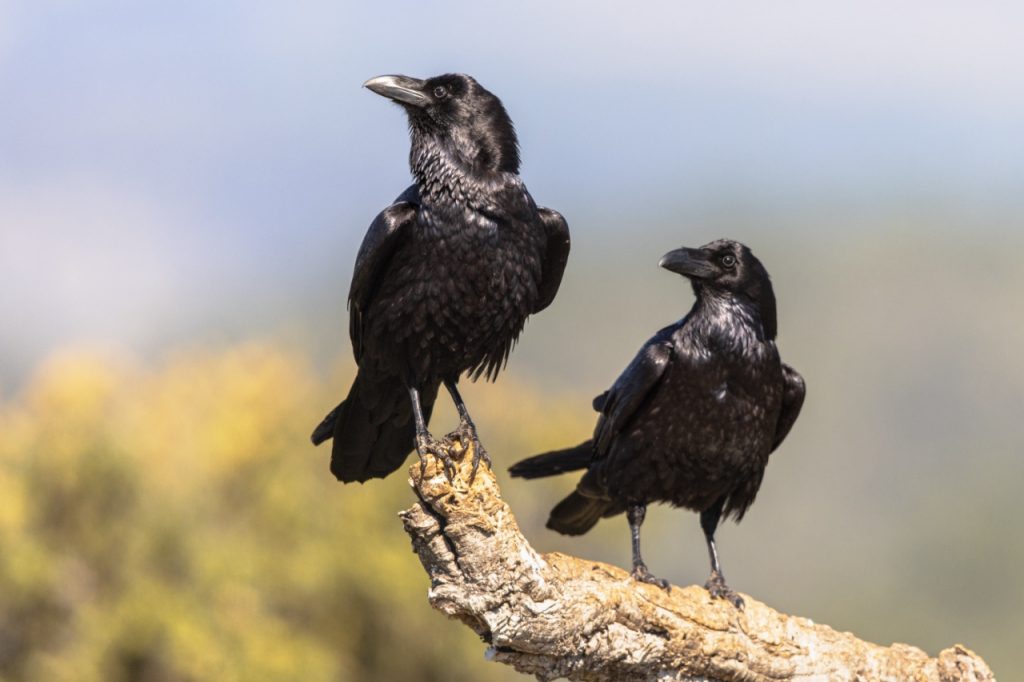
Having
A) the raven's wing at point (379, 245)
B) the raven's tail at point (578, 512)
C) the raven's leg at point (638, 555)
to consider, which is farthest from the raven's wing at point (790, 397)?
the raven's wing at point (379, 245)

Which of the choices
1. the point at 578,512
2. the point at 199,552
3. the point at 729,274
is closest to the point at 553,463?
the point at 578,512

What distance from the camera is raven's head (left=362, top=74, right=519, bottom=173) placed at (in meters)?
7.18

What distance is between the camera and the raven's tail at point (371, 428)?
24.7 ft

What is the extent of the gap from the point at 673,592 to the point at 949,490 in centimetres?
12110

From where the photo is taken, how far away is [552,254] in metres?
7.52

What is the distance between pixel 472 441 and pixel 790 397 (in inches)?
91.6

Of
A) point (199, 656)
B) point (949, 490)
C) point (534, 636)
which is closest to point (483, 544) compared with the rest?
point (534, 636)

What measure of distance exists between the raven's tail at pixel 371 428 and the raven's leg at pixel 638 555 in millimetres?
1390

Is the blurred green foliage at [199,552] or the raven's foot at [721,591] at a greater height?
the raven's foot at [721,591]

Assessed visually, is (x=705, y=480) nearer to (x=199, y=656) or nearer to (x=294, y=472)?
(x=199, y=656)

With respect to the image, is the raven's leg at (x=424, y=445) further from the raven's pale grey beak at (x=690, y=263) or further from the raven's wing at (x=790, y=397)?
the raven's wing at (x=790, y=397)

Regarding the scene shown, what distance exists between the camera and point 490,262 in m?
6.90

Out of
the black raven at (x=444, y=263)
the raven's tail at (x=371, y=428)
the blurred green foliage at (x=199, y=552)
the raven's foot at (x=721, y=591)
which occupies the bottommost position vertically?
the blurred green foliage at (x=199, y=552)

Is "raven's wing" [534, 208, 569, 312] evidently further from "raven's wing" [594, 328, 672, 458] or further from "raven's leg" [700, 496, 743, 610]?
"raven's leg" [700, 496, 743, 610]
